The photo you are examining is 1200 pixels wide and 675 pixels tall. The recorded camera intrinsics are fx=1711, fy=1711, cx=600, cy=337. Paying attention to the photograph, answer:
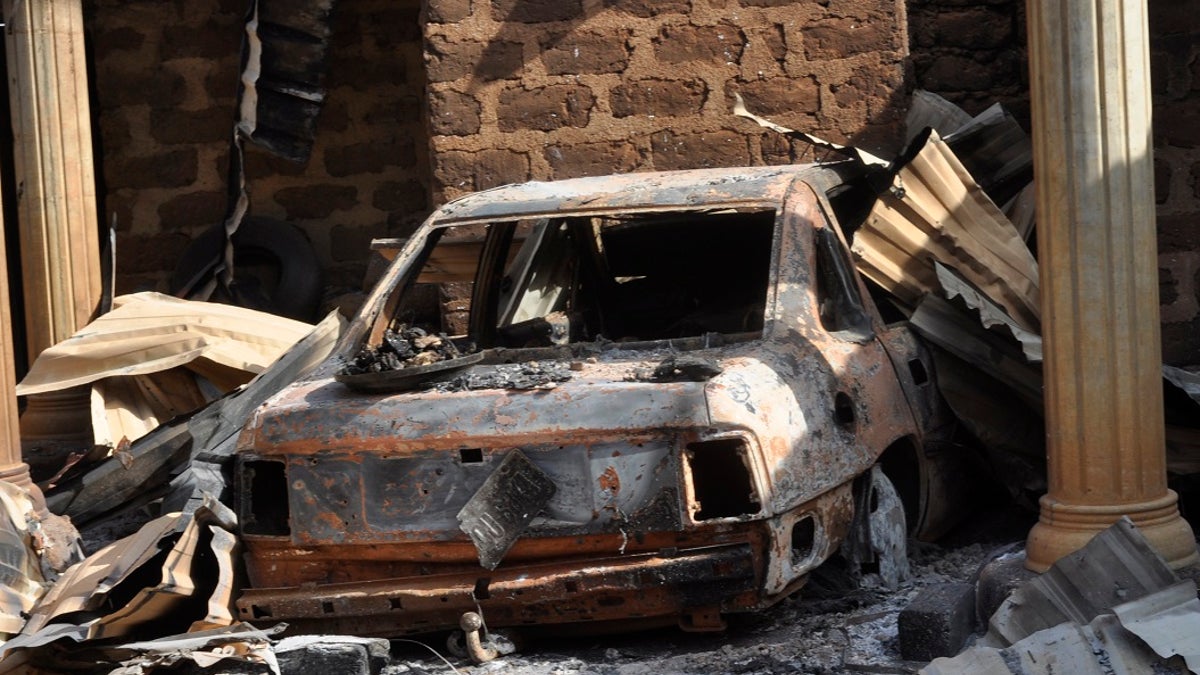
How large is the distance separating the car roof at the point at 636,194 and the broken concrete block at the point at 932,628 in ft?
5.71

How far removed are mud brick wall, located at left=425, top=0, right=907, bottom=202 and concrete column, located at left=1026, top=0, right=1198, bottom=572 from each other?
3.46 meters

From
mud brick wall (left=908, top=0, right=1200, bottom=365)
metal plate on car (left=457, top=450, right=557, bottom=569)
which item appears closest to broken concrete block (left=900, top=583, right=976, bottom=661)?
metal plate on car (left=457, top=450, right=557, bottom=569)

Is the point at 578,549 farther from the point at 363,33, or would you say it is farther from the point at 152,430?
the point at 363,33

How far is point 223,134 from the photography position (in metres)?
11.3

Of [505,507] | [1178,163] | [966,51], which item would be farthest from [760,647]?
[966,51]

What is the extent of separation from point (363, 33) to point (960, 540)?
6.02 meters

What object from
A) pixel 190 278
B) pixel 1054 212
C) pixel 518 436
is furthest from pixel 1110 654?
pixel 190 278

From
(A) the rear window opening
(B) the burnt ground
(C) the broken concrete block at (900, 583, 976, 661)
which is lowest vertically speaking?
(B) the burnt ground

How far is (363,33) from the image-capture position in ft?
37.1

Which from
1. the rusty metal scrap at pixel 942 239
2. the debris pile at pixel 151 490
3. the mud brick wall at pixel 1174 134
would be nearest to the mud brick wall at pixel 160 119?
the debris pile at pixel 151 490

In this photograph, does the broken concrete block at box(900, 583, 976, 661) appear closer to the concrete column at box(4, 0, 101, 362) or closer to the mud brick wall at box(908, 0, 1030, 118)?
the mud brick wall at box(908, 0, 1030, 118)

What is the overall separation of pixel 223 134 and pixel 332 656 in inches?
262

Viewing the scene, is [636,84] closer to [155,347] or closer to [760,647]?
[155,347]

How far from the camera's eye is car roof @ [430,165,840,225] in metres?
6.40
